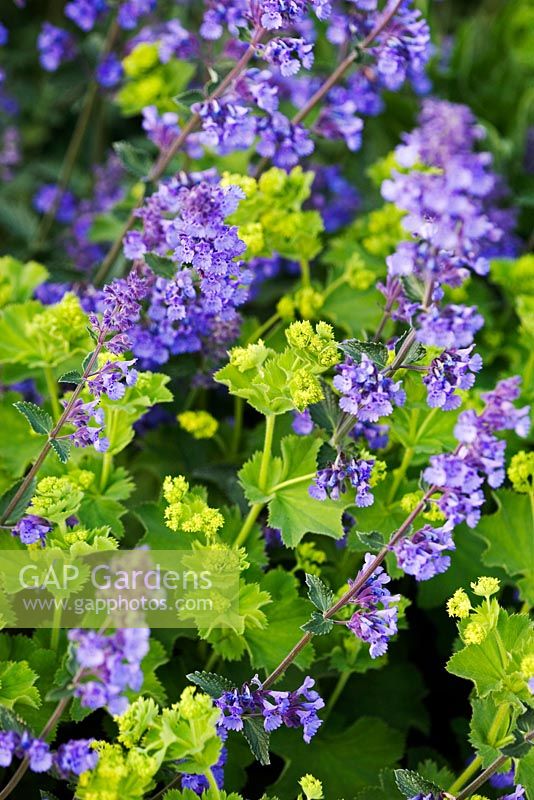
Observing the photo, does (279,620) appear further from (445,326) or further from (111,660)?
(445,326)

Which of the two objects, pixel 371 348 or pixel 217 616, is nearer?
pixel 371 348

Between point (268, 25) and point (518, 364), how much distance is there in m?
1.06

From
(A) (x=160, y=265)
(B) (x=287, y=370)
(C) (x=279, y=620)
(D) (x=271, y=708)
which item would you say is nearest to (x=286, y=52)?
(A) (x=160, y=265)

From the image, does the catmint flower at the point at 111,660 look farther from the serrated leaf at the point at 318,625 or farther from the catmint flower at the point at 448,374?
the catmint flower at the point at 448,374

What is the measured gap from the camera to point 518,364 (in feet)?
7.30

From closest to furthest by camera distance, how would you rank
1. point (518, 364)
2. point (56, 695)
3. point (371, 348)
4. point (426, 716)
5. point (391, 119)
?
point (56, 695) → point (371, 348) → point (426, 716) → point (518, 364) → point (391, 119)

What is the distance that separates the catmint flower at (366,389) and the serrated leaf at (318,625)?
333 millimetres

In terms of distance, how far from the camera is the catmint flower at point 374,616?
4.53ft

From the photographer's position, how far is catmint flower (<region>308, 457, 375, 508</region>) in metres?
1.51

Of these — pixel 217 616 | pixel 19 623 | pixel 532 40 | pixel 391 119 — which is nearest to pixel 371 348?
pixel 217 616

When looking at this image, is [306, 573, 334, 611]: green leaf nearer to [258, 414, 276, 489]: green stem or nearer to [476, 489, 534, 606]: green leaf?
[258, 414, 276, 489]: green stem

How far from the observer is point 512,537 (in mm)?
1833

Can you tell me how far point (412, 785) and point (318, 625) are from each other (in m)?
0.31

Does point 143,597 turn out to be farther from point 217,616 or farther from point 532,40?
point 532,40
